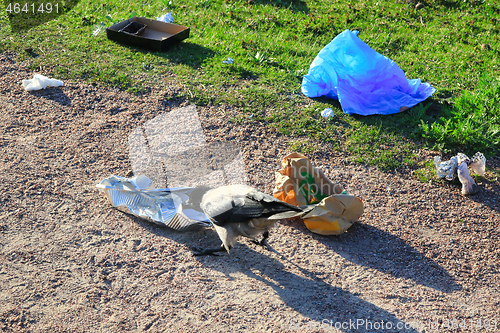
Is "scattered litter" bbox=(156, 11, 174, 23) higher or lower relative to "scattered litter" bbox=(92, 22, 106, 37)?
higher

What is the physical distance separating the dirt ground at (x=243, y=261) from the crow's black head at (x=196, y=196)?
0.28m

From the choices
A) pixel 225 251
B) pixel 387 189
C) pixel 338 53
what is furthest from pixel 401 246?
pixel 338 53

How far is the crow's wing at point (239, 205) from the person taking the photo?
2.98m

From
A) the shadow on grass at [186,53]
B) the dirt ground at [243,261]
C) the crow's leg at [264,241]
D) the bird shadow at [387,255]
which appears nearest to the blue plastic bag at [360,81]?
the dirt ground at [243,261]

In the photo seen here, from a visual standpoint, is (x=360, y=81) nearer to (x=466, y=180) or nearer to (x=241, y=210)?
(x=466, y=180)

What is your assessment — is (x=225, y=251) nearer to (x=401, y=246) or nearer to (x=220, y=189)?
(x=220, y=189)

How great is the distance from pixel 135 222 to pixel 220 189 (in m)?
1.02

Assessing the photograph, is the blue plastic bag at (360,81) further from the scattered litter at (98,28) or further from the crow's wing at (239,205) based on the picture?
the scattered litter at (98,28)

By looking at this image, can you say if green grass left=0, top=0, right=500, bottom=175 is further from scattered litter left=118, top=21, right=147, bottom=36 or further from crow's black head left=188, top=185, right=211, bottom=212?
crow's black head left=188, top=185, right=211, bottom=212

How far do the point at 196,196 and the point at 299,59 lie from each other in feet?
12.8

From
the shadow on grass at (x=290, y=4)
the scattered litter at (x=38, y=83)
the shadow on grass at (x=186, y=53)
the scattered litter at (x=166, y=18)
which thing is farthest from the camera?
the shadow on grass at (x=290, y=4)

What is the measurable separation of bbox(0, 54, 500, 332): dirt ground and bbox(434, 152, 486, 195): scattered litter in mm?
120

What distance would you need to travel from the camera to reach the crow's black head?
3.60 meters

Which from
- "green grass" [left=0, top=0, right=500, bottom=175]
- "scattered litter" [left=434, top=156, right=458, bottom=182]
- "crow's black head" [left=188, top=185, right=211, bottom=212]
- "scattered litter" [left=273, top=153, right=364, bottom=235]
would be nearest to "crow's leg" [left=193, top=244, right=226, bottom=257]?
"crow's black head" [left=188, top=185, right=211, bottom=212]
